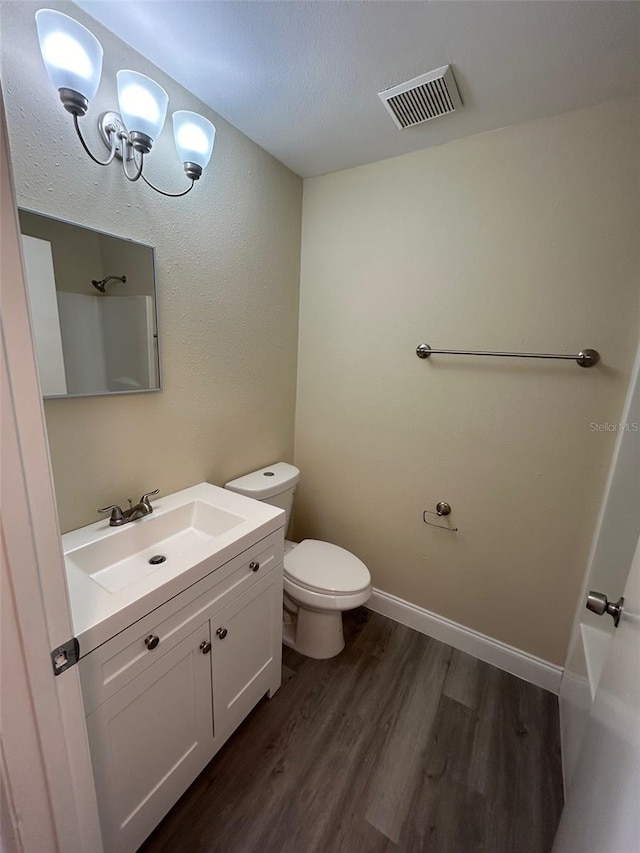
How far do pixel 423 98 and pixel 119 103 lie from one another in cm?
101

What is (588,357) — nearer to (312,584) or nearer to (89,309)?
(312,584)

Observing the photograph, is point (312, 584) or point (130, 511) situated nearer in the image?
point (130, 511)

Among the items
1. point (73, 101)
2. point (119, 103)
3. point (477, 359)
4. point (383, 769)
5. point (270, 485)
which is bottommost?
point (383, 769)

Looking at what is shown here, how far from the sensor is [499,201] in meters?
1.44

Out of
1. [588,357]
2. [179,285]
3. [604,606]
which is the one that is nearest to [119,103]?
[179,285]

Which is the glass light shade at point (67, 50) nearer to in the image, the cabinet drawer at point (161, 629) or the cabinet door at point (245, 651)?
the cabinet drawer at point (161, 629)

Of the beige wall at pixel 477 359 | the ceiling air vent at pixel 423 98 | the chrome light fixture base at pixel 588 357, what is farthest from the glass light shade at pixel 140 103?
the chrome light fixture base at pixel 588 357

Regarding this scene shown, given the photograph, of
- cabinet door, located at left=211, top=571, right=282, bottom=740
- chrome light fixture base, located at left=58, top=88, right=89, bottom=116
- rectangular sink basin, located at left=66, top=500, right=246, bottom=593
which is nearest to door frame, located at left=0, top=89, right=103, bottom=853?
rectangular sink basin, located at left=66, top=500, right=246, bottom=593

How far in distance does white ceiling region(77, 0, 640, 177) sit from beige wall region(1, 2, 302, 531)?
15 cm

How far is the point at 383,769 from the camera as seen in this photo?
129 centimetres

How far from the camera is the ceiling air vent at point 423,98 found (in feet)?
3.84

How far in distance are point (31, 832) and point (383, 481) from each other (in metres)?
1.61

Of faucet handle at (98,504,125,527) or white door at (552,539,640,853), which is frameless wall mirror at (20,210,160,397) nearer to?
faucet handle at (98,504,125,527)

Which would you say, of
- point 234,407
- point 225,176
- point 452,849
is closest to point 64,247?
point 225,176
